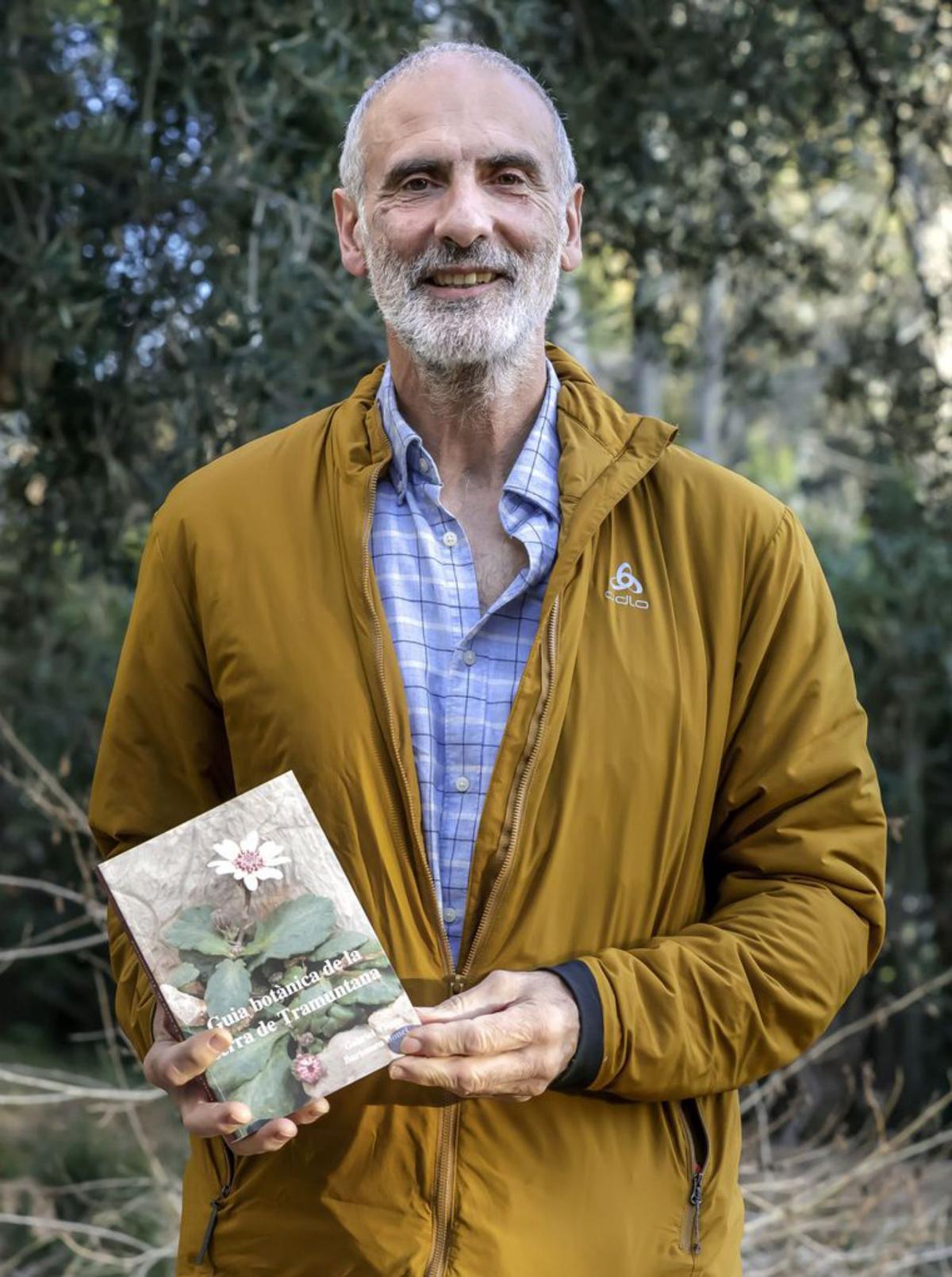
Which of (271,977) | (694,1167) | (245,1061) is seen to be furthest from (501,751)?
(694,1167)

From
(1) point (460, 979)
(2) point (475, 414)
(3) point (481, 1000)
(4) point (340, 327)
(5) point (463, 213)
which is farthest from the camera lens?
(4) point (340, 327)

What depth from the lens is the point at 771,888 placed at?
8.32 feet

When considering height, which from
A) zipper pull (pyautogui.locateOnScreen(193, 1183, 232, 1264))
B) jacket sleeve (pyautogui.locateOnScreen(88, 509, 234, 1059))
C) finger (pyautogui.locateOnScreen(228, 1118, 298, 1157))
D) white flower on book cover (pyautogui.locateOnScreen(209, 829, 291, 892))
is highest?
jacket sleeve (pyautogui.locateOnScreen(88, 509, 234, 1059))

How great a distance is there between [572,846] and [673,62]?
4.18 metres

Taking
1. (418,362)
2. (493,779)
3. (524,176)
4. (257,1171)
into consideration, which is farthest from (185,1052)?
(524,176)

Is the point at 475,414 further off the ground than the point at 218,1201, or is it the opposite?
the point at 475,414

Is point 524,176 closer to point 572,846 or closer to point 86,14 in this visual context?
point 572,846

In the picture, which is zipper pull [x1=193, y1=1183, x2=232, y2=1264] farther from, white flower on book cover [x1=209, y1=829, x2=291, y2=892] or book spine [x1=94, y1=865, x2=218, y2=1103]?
white flower on book cover [x1=209, y1=829, x2=291, y2=892]

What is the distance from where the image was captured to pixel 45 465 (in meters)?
5.19

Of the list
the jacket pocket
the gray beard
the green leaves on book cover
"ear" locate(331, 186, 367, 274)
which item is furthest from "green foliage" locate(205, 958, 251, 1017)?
"ear" locate(331, 186, 367, 274)

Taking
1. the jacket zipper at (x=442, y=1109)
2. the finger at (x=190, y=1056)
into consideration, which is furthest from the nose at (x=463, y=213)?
the finger at (x=190, y=1056)

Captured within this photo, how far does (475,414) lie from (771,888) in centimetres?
97

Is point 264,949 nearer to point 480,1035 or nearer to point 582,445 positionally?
point 480,1035

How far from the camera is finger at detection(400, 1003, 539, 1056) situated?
217cm
